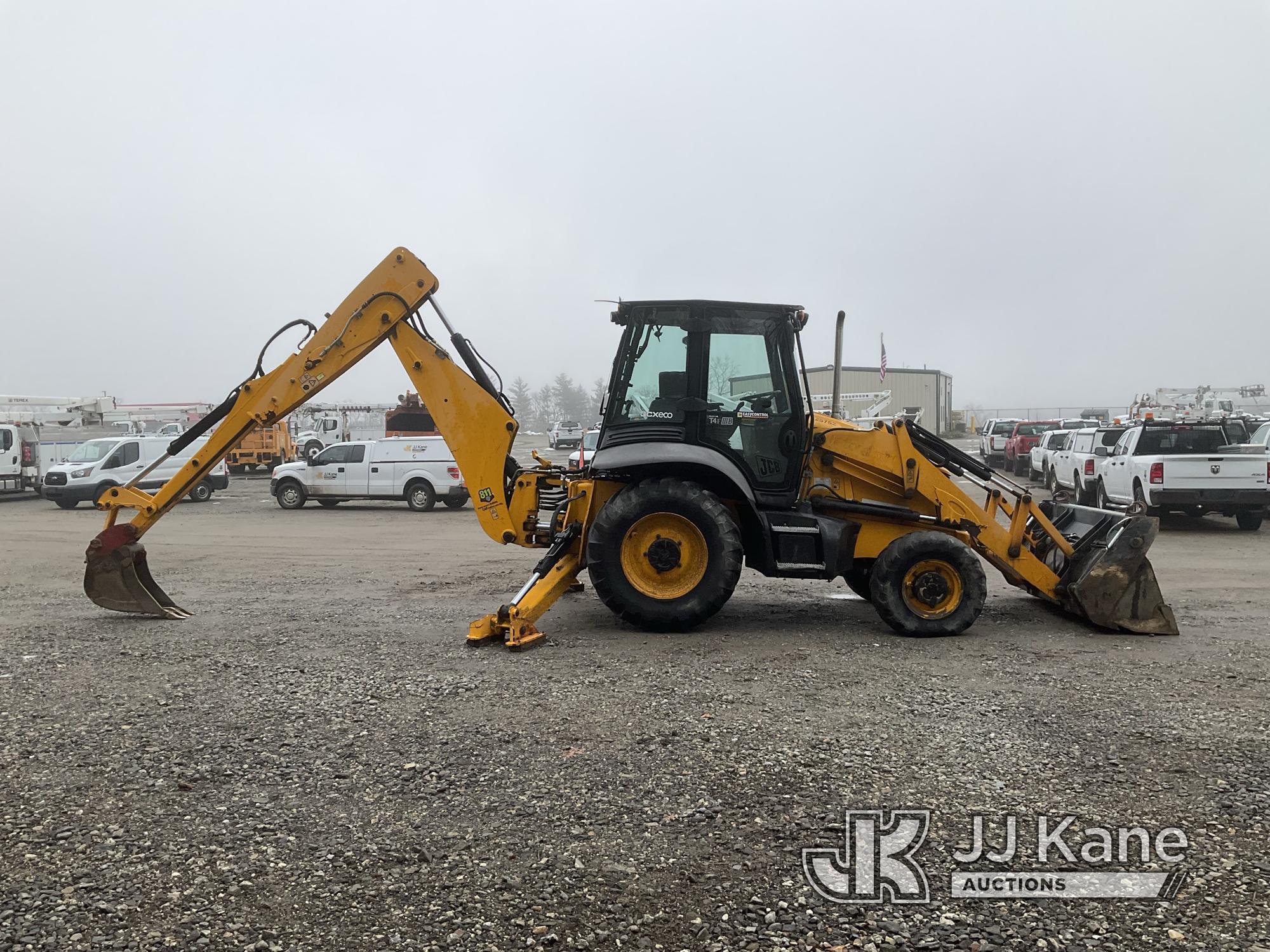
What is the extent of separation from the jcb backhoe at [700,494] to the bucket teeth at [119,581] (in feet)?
0.05

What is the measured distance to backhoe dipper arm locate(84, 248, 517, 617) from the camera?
321 inches

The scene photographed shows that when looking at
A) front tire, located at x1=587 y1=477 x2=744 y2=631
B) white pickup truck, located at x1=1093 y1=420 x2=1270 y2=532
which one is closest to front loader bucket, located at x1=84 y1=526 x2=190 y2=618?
front tire, located at x1=587 y1=477 x2=744 y2=631

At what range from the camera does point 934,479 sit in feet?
25.8

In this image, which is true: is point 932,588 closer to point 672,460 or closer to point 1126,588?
point 1126,588

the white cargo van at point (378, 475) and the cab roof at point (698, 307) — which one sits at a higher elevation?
the cab roof at point (698, 307)

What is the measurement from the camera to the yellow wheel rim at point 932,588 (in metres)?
7.57

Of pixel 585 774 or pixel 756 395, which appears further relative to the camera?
pixel 756 395

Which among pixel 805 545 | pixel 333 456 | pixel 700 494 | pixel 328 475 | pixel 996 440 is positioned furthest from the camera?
pixel 996 440

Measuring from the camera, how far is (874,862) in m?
3.62

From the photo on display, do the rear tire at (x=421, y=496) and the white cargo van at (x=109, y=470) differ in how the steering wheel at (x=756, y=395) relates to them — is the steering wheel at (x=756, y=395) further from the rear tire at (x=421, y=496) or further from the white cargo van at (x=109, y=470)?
the white cargo van at (x=109, y=470)

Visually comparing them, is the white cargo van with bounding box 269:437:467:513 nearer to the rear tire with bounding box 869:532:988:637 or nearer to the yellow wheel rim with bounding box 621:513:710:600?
the yellow wheel rim with bounding box 621:513:710:600

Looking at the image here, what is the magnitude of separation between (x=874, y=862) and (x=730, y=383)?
4.81 meters

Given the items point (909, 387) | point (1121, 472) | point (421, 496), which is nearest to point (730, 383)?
point (1121, 472)

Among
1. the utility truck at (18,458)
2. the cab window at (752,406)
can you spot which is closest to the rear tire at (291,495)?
the utility truck at (18,458)
